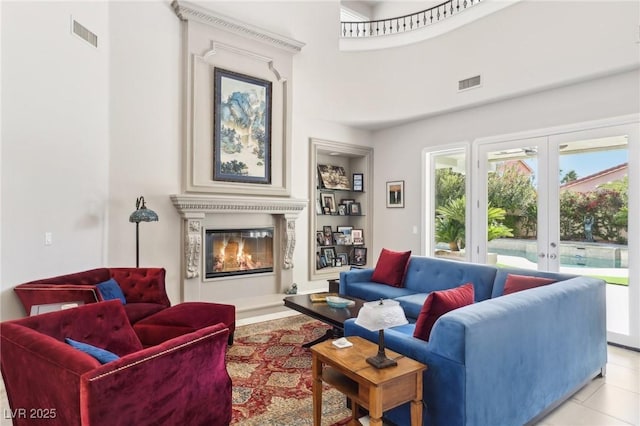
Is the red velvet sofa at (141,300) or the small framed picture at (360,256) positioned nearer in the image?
the red velvet sofa at (141,300)

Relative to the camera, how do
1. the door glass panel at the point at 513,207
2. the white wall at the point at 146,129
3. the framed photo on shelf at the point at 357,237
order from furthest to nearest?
the framed photo on shelf at the point at 357,237 < the door glass panel at the point at 513,207 < the white wall at the point at 146,129

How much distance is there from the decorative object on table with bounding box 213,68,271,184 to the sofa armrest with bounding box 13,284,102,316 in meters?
2.22

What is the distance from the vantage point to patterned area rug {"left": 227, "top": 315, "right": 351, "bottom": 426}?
7.87 ft

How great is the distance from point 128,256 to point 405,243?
4.32 meters

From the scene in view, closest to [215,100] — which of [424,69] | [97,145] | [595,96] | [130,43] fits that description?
[130,43]

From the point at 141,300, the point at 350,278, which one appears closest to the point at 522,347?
the point at 350,278

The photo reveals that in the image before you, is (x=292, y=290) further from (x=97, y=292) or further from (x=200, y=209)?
(x=97, y=292)

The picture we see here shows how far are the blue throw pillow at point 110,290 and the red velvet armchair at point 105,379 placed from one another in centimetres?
134

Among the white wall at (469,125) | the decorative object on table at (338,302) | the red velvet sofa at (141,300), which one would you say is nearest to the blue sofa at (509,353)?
the decorative object on table at (338,302)

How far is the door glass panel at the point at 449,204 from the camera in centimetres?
541

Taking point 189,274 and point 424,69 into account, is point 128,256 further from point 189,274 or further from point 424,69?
point 424,69

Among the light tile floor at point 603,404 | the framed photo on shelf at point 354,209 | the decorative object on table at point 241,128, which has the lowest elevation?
the light tile floor at point 603,404

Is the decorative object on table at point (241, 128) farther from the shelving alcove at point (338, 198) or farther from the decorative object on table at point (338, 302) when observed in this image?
the decorative object on table at point (338, 302)

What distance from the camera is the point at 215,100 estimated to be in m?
4.73
